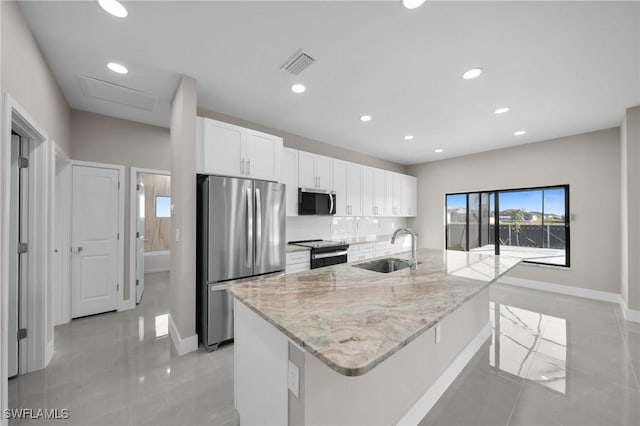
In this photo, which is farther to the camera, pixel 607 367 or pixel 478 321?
pixel 478 321

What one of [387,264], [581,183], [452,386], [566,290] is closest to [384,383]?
[452,386]

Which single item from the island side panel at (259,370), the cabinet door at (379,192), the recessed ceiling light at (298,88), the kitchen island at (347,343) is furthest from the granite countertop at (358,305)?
the cabinet door at (379,192)

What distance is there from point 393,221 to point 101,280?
18.7ft

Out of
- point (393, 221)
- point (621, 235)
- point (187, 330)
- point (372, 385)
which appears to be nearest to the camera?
point (372, 385)

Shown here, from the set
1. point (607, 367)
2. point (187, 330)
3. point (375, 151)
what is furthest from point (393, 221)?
point (187, 330)

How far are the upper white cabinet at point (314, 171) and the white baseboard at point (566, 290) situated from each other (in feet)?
13.2

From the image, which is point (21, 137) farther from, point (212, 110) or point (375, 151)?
point (375, 151)

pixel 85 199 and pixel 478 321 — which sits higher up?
pixel 85 199

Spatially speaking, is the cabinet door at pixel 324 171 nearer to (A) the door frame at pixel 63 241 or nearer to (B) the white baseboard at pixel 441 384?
(B) the white baseboard at pixel 441 384

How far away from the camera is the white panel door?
3.33 m

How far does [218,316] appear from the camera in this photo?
264 cm

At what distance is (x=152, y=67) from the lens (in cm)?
242

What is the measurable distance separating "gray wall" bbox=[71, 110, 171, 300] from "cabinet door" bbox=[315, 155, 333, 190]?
93.8 inches

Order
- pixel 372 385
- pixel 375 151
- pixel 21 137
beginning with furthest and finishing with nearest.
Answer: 1. pixel 375 151
2. pixel 21 137
3. pixel 372 385
